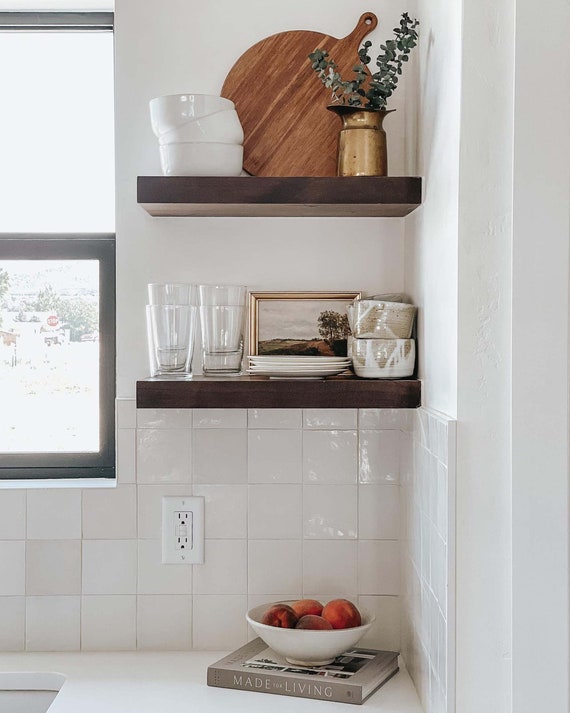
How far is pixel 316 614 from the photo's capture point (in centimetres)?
163

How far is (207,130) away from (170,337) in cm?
39

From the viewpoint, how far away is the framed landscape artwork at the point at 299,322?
5.82ft

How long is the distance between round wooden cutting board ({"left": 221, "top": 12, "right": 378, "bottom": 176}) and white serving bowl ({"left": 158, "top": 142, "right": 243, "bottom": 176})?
0.16m

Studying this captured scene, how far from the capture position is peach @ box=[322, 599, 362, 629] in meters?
1.58

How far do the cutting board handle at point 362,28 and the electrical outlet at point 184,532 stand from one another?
994 millimetres

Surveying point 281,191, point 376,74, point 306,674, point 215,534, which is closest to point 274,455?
point 215,534

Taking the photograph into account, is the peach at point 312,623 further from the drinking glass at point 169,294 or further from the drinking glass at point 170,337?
the drinking glass at point 169,294

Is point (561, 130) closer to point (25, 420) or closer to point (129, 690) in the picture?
point (129, 690)

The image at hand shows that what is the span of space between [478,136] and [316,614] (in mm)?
914

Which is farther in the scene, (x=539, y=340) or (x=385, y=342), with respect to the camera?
(x=385, y=342)

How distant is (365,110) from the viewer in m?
1.60

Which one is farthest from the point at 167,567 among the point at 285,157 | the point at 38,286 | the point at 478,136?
the point at 478,136

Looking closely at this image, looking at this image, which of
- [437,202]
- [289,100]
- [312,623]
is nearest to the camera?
[437,202]

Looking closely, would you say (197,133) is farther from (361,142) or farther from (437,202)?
(437,202)
